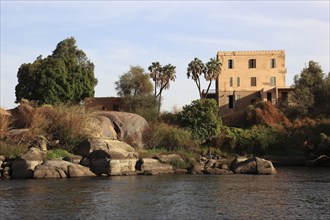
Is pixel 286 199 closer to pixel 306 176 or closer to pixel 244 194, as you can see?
pixel 244 194

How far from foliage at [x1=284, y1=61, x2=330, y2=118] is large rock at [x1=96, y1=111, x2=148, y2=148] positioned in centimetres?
2302

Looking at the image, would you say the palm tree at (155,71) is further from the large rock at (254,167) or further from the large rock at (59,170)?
the large rock at (59,170)

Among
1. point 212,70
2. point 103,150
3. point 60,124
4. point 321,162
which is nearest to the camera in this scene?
point 103,150

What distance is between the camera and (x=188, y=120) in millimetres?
59500

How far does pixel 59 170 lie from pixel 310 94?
4102cm

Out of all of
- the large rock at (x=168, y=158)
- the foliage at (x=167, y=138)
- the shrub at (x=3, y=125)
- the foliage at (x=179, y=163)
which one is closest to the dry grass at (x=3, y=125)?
the shrub at (x=3, y=125)

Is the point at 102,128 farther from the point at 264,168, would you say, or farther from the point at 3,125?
the point at 264,168

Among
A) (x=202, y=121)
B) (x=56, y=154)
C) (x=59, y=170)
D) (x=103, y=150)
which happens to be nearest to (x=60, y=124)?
(x=56, y=154)

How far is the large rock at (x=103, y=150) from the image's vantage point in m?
42.1

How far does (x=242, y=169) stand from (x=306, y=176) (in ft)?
18.8

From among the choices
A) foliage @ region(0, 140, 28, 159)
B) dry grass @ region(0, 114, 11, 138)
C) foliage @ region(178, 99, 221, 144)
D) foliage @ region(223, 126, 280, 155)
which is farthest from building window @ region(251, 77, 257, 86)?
foliage @ region(0, 140, 28, 159)

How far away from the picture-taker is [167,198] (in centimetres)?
2811

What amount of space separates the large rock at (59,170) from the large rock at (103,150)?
6.26 feet

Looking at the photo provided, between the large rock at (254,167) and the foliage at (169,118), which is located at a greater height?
the foliage at (169,118)
